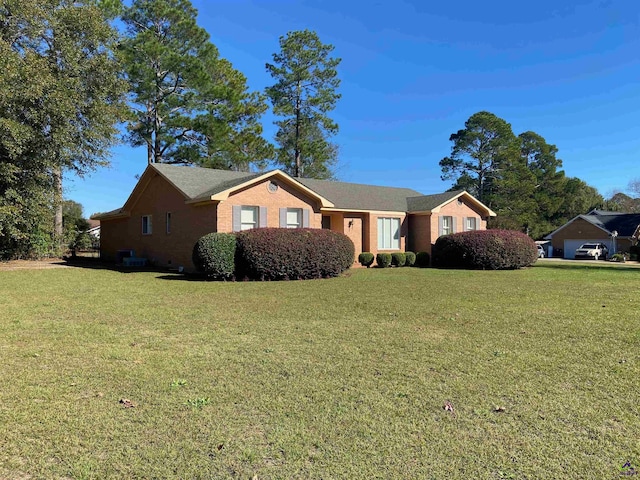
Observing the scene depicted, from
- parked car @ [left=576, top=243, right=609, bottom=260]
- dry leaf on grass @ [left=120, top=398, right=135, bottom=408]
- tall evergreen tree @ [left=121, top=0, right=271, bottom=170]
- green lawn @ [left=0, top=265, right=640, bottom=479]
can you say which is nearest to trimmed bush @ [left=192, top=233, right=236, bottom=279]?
green lawn @ [left=0, top=265, right=640, bottom=479]

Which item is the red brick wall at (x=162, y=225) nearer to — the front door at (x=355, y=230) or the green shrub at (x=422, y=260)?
the front door at (x=355, y=230)

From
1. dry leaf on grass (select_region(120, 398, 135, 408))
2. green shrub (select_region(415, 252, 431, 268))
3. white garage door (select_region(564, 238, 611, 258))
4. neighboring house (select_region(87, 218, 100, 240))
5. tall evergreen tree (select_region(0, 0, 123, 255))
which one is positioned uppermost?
tall evergreen tree (select_region(0, 0, 123, 255))

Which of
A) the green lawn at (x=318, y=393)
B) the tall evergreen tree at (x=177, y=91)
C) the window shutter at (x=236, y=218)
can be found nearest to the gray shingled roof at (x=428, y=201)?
the window shutter at (x=236, y=218)

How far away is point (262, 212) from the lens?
17.3 m

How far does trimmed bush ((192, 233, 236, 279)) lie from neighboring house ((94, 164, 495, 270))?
2059mm

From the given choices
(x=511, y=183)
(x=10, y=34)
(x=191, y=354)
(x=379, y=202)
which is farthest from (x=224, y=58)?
(x=191, y=354)

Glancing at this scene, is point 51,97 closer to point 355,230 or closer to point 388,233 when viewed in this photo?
point 355,230

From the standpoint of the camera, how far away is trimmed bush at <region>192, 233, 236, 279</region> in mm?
13984

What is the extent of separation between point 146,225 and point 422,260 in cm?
1486

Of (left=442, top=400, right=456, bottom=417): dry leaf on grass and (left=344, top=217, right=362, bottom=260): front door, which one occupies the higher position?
(left=344, top=217, right=362, bottom=260): front door

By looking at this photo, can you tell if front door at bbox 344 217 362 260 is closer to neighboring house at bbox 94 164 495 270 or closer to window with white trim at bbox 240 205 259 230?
neighboring house at bbox 94 164 495 270

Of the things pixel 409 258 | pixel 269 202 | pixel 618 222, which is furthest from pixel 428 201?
pixel 618 222

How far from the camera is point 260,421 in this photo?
3.53 m

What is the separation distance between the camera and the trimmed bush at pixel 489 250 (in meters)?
20.3
